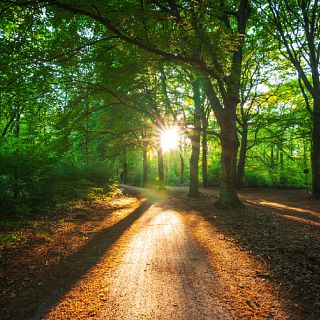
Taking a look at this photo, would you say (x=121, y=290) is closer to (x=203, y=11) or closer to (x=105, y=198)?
(x=203, y=11)

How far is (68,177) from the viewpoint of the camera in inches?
462

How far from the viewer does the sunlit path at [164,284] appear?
118 inches

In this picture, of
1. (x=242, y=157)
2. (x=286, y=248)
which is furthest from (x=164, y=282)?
(x=242, y=157)

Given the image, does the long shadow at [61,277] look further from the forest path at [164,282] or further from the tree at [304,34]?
the tree at [304,34]

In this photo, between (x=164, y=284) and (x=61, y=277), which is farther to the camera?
(x=61, y=277)

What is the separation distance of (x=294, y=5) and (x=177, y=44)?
10793 millimetres

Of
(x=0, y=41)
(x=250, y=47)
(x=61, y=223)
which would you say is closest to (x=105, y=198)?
(x=61, y=223)

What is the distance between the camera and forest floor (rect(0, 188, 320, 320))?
10.1ft

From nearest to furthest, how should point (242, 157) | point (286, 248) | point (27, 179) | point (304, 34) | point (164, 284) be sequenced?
point (164, 284) → point (286, 248) → point (27, 179) → point (304, 34) → point (242, 157)

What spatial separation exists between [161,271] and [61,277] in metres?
1.65

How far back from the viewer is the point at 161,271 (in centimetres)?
420

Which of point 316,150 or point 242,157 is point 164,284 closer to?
point 316,150

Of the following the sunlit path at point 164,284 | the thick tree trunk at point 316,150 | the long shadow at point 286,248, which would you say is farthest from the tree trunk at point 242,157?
the sunlit path at point 164,284

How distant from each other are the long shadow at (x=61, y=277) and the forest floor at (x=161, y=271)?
1 centimetres
